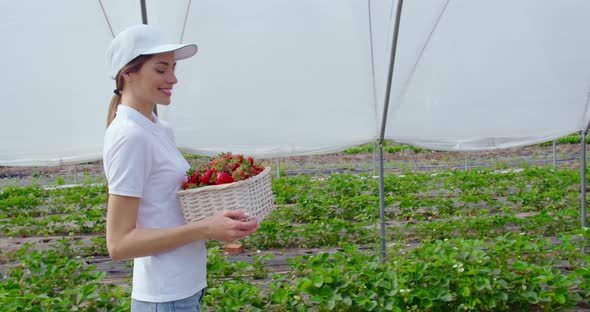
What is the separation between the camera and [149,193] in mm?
1293

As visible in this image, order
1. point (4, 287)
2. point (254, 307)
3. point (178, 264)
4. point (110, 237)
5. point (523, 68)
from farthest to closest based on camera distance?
point (523, 68) < point (4, 287) < point (254, 307) < point (178, 264) < point (110, 237)

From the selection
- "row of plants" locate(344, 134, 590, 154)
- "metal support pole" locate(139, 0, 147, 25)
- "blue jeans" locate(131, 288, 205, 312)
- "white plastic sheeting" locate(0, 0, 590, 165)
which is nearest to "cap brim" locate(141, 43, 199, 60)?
"blue jeans" locate(131, 288, 205, 312)

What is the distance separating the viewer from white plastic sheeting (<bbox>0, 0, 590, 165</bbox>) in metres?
3.66

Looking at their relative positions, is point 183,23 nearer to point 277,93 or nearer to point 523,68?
point 277,93

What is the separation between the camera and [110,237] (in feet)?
3.98

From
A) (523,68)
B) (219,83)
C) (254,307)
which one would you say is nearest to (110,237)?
(254,307)

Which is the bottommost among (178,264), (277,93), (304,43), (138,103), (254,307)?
(254,307)

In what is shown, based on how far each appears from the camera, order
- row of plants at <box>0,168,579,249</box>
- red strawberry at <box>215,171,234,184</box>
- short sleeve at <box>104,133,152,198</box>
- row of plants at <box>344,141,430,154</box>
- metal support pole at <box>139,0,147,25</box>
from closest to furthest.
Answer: short sleeve at <box>104,133,152,198</box>
red strawberry at <box>215,171,234,184</box>
metal support pole at <box>139,0,147,25</box>
row of plants at <box>0,168,579,249</box>
row of plants at <box>344,141,430,154</box>

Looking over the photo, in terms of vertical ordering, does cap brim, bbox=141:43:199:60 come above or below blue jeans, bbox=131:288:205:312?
above

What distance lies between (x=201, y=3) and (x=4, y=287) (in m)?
2.10

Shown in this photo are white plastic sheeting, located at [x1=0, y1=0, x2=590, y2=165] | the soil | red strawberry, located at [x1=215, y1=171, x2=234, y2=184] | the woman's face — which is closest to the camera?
the woman's face

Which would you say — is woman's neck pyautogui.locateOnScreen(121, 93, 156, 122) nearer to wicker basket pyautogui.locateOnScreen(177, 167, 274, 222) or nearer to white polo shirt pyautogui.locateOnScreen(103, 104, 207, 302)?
white polo shirt pyautogui.locateOnScreen(103, 104, 207, 302)

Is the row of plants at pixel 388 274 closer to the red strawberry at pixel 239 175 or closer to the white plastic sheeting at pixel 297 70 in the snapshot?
the white plastic sheeting at pixel 297 70

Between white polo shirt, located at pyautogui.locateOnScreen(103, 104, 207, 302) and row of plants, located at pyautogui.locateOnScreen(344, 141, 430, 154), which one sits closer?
white polo shirt, located at pyautogui.locateOnScreen(103, 104, 207, 302)
